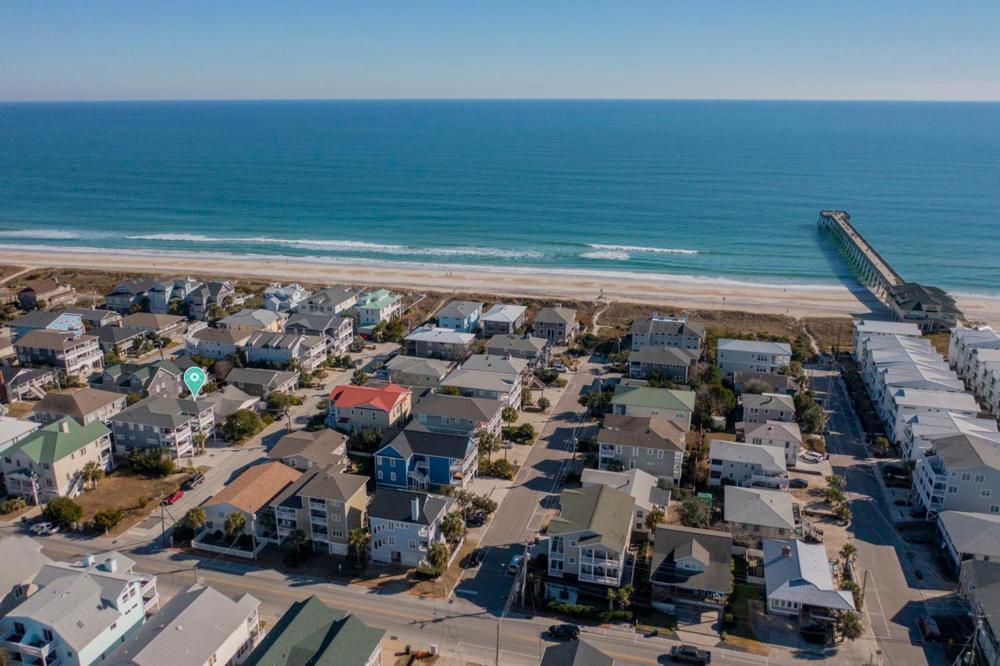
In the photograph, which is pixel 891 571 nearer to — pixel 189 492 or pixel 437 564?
pixel 437 564

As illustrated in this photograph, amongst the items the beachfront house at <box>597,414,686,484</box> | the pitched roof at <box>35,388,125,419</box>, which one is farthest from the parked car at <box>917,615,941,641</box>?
the pitched roof at <box>35,388,125,419</box>

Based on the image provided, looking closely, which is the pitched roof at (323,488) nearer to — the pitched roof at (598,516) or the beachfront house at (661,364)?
the pitched roof at (598,516)

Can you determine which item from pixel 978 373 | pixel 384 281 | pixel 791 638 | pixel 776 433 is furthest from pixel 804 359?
pixel 384 281

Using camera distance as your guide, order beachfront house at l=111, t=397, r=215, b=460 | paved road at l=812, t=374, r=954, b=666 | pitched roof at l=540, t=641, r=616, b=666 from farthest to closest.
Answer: beachfront house at l=111, t=397, r=215, b=460 < paved road at l=812, t=374, r=954, b=666 < pitched roof at l=540, t=641, r=616, b=666

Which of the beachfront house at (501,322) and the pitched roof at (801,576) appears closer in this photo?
the pitched roof at (801,576)

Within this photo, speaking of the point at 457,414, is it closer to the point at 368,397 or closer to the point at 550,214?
the point at 368,397

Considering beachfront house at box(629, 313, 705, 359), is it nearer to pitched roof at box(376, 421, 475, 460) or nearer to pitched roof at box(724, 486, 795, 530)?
pitched roof at box(724, 486, 795, 530)

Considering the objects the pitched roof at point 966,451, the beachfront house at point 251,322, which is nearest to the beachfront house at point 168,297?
the beachfront house at point 251,322
